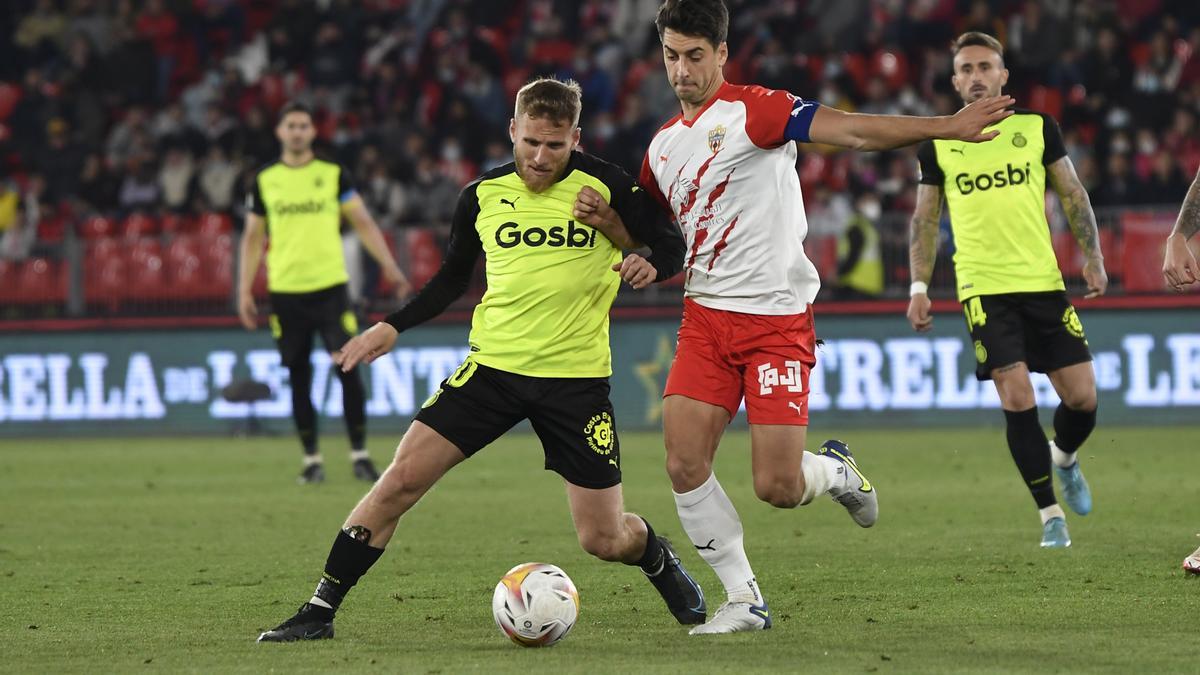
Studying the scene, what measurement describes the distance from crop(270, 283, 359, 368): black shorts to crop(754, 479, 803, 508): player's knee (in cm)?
688

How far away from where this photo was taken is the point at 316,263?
1289cm

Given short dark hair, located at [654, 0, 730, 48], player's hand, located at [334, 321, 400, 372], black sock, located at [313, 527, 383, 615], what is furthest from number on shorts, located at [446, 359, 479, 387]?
short dark hair, located at [654, 0, 730, 48]

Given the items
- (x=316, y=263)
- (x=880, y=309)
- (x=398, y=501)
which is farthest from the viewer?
(x=880, y=309)

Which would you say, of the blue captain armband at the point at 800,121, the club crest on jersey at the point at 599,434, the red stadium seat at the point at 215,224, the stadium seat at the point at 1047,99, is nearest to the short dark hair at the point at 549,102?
the blue captain armband at the point at 800,121

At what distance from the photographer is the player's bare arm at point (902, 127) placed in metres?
5.64

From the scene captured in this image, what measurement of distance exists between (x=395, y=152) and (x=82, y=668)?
662 inches

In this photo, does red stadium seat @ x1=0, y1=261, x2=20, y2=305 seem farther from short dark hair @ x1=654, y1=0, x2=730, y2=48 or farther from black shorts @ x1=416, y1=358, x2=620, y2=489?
short dark hair @ x1=654, y1=0, x2=730, y2=48

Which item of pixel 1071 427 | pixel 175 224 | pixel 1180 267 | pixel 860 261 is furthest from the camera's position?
pixel 175 224

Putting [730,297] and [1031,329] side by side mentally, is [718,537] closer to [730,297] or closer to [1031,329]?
[730,297]

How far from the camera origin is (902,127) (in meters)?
5.77

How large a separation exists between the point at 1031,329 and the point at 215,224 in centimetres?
Result: 1360

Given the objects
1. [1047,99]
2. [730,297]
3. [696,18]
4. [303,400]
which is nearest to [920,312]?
[730,297]

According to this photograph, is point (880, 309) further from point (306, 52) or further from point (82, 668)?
point (82, 668)

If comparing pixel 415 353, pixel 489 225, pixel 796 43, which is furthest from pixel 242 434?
pixel 489 225
